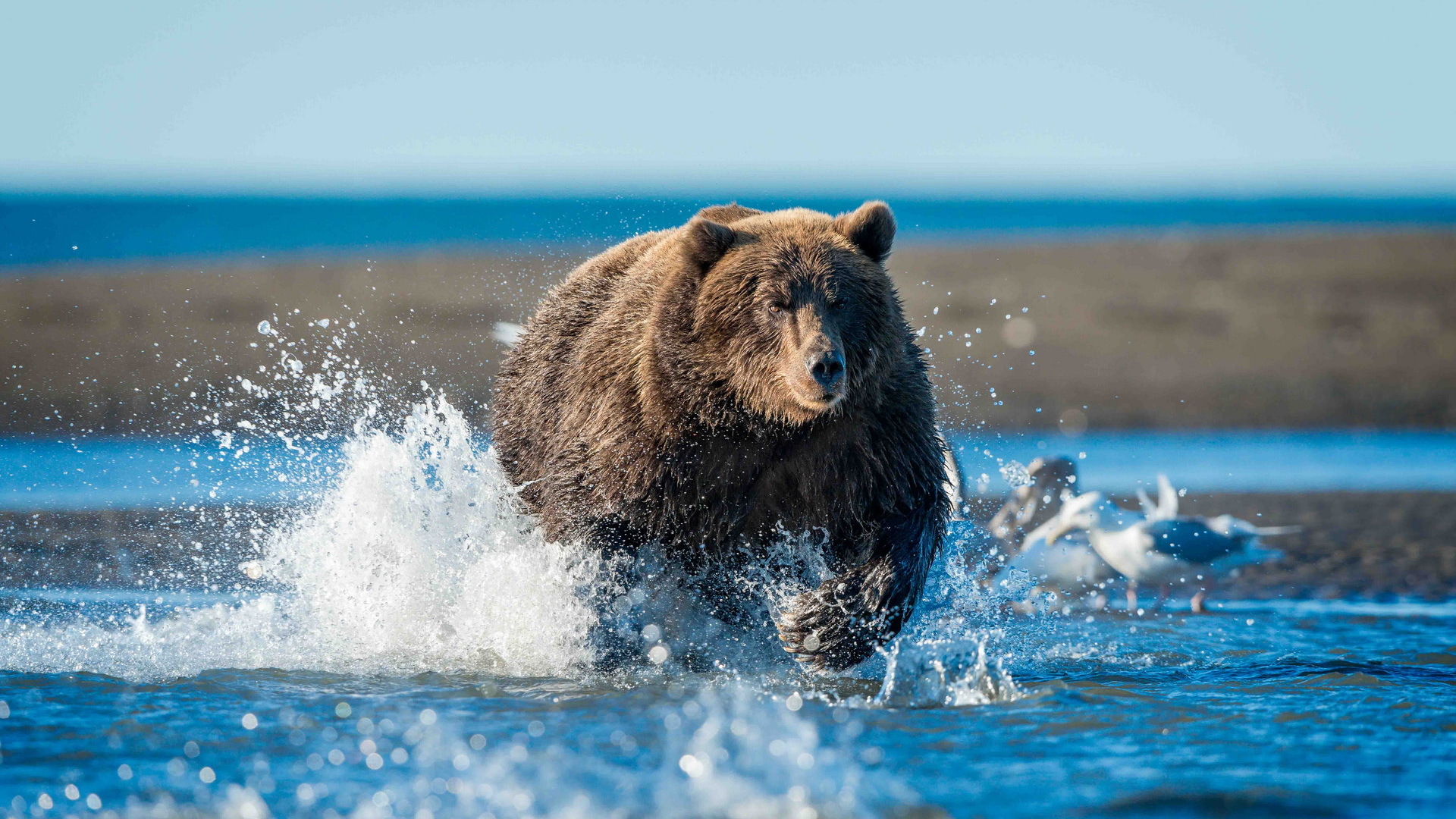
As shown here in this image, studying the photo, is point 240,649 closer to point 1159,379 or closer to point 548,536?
point 548,536

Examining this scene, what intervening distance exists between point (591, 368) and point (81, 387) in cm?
1108

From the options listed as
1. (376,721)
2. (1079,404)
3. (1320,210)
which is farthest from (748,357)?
(1320,210)

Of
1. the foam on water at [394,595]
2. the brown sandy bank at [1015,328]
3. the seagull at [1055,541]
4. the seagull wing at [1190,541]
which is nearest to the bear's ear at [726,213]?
the foam on water at [394,595]

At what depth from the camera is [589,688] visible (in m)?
5.07

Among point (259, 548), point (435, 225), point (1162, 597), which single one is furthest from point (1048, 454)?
point (435, 225)

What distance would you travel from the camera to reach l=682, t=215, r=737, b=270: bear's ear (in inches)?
200

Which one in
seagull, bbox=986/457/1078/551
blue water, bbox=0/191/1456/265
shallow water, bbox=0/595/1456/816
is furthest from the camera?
blue water, bbox=0/191/1456/265

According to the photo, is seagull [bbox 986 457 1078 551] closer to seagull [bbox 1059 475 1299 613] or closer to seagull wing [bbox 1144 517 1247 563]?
→ seagull [bbox 1059 475 1299 613]

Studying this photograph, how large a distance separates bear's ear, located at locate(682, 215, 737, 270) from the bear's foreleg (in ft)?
4.07

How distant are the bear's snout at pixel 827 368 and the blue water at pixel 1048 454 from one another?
5.13 m

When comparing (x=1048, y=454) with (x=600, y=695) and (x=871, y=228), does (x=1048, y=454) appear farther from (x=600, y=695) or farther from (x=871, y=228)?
(x=600, y=695)

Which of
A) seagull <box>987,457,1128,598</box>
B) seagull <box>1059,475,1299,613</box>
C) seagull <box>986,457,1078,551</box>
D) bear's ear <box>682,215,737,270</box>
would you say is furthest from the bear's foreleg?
seagull <box>986,457,1078,551</box>

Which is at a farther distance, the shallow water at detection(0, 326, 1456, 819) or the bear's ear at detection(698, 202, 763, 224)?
the bear's ear at detection(698, 202, 763, 224)

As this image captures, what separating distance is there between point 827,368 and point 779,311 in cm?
43
